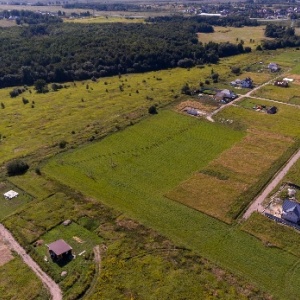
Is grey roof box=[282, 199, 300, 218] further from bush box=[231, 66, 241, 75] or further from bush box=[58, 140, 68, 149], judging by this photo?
bush box=[231, 66, 241, 75]

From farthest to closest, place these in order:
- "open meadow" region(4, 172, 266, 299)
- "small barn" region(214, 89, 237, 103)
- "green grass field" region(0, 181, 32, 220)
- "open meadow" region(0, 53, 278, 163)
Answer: "small barn" region(214, 89, 237, 103), "open meadow" region(0, 53, 278, 163), "green grass field" region(0, 181, 32, 220), "open meadow" region(4, 172, 266, 299)

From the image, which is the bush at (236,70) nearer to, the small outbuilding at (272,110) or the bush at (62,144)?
the small outbuilding at (272,110)

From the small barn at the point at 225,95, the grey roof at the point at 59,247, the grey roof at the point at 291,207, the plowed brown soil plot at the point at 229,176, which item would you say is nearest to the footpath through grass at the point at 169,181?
the plowed brown soil plot at the point at 229,176

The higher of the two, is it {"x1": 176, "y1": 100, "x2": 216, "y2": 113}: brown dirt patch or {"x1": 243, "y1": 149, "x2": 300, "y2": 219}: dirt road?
{"x1": 176, "y1": 100, "x2": 216, "y2": 113}: brown dirt patch

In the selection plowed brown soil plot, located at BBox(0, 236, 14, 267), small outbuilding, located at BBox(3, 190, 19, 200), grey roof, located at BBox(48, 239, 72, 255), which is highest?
grey roof, located at BBox(48, 239, 72, 255)

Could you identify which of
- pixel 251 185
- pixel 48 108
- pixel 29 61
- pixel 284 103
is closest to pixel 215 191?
pixel 251 185

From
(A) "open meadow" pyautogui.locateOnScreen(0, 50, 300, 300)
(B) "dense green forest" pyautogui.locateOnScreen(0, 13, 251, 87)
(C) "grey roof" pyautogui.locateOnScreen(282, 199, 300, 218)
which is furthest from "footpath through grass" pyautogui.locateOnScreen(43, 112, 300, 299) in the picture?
(B) "dense green forest" pyautogui.locateOnScreen(0, 13, 251, 87)

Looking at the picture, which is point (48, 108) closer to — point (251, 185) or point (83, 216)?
point (83, 216)
